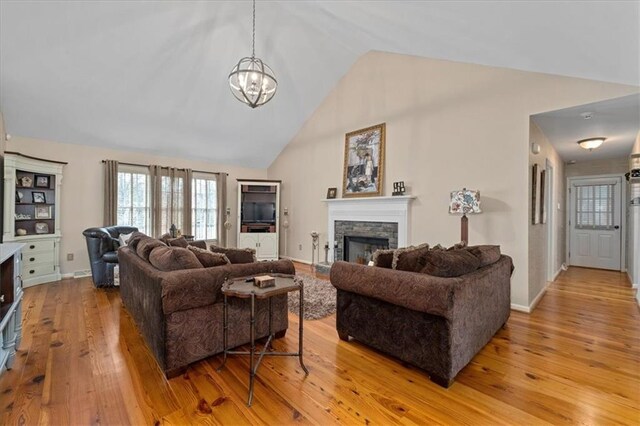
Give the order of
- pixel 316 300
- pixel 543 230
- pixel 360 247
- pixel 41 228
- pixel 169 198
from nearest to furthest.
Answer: pixel 316 300 < pixel 543 230 < pixel 41 228 < pixel 360 247 < pixel 169 198

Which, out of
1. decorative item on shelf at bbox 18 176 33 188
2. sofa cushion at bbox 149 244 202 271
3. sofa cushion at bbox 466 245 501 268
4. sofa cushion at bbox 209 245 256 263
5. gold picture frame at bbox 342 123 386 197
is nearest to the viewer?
sofa cushion at bbox 149 244 202 271

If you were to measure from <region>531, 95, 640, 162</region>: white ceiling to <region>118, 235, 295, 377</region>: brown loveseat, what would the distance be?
3.73m

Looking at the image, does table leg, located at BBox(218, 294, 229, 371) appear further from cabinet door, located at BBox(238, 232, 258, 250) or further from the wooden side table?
cabinet door, located at BBox(238, 232, 258, 250)

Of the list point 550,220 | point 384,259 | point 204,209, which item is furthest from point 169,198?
point 550,220

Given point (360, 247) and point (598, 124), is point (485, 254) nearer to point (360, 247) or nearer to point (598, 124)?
point (598, 124)

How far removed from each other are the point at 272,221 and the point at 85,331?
14.9ft

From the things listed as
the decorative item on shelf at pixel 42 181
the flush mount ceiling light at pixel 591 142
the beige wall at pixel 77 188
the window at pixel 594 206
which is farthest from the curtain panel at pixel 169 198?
the window at pixel 594 206

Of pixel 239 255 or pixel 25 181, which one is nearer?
pixel 239 255

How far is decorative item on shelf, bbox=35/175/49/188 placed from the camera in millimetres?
4743

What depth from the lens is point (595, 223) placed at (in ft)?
19.9

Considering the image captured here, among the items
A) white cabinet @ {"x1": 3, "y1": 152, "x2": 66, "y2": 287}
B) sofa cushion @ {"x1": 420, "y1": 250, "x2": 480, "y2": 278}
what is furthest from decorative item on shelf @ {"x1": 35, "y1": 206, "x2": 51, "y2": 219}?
sofa cushion @ {"x1": 420, "y1": 250, "x2": 480, "y2": 278}

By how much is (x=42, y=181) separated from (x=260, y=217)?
13.0 feet

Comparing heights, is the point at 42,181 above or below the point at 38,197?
above

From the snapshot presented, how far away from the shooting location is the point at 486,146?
3.84 metres
